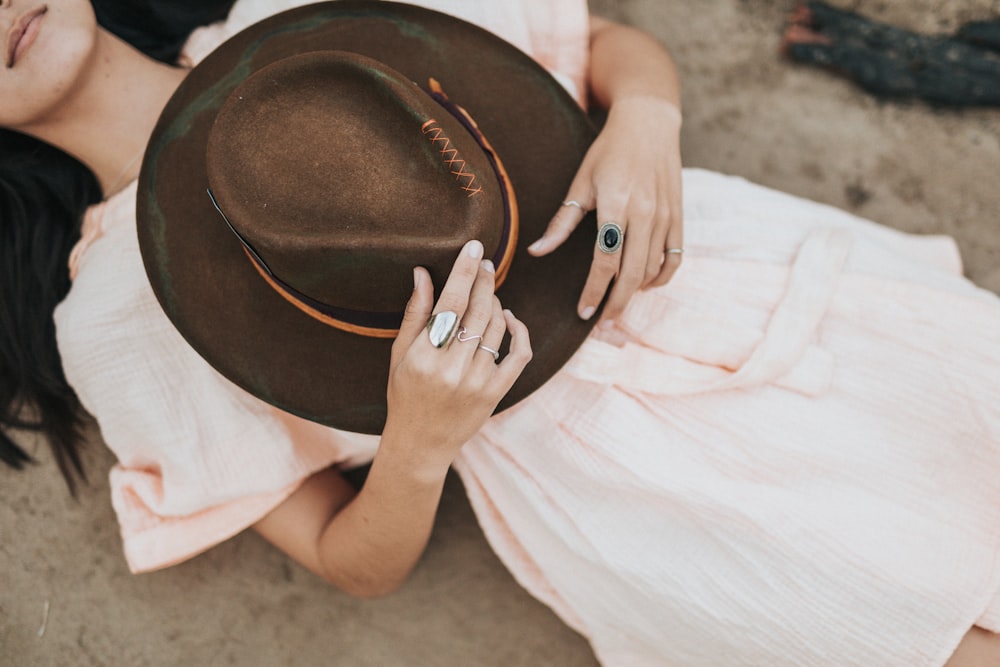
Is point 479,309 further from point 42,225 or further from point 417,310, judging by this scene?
point 42,225

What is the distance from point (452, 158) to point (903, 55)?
1.29m

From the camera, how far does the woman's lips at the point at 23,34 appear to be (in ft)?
2.85

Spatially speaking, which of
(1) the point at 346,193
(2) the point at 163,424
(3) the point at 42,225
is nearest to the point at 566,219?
(1) the point at 346,193

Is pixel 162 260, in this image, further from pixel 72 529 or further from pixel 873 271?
pixel 873 271

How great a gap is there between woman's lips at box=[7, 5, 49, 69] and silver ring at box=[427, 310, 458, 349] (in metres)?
0.72

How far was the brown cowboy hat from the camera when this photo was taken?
0.69 m

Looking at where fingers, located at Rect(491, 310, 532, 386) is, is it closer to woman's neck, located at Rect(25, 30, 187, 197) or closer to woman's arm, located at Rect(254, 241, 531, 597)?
woman's arm, located at Rect(254, 241, 531, 597)

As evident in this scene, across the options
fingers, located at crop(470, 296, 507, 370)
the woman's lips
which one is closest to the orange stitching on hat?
fingers, located at crop(470, 296, 507, 370)

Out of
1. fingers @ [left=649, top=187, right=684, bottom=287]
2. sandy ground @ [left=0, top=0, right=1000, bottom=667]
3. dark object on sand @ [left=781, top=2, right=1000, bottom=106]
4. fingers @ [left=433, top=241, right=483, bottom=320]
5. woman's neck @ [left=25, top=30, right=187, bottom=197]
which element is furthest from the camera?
dark object on sand @ [left=781, top=2, right=1000, bottom=106]

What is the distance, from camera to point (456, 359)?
680mm

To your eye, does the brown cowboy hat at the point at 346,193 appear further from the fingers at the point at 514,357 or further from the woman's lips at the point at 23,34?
the woman's lips at the point at 23,34

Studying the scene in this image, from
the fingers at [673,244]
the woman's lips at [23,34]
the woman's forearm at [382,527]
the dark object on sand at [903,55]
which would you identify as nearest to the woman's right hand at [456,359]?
the woman's forearm at [382,527]

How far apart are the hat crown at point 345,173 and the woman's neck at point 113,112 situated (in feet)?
1.55

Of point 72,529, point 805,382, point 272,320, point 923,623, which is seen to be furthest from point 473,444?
point 72,529
